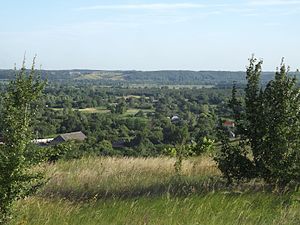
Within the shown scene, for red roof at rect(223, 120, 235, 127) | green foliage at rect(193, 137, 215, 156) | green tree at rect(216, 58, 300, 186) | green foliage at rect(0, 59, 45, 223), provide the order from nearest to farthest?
1. green foliage at rect(0, 59, 45, 223)
2. green tree at rect(216, 58, 300, 186)
3. red roof at rect(223, 120, 235, 127)
4. green foliage at rect(193, 137, 215, 156)

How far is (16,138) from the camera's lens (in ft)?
17.4

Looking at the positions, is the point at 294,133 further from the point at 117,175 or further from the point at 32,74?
the point at 32,74

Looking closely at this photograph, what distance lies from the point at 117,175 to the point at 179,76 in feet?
624

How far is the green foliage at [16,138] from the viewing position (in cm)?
524

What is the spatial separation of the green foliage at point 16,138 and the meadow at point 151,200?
1.13ft

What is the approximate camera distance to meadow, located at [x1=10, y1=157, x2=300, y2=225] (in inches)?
235

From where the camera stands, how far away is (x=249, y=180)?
8.90m

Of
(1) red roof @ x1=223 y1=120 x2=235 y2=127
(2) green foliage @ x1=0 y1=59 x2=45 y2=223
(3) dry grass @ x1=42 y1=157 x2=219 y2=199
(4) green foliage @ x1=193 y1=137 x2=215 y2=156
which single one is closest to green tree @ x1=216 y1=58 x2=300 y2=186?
A: (1) red roof @ x1=223 y1=120 x2=235 y2=127

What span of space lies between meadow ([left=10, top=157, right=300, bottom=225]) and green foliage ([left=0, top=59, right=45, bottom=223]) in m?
0.35

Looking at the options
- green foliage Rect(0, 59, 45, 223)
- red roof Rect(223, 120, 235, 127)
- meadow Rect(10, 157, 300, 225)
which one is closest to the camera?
green foliage Rect(0, 59, 45, 223)

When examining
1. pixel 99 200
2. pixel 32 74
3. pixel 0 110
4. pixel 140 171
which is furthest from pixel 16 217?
pixel 140 171

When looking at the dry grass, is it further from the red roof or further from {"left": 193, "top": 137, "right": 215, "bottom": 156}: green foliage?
{"left": 193, "top": 137, "right": 215, "bottom": 156}: green foliage

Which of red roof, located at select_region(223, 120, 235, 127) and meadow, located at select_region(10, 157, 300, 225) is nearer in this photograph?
meadow, located at select_region(10, 157, 300, 225)

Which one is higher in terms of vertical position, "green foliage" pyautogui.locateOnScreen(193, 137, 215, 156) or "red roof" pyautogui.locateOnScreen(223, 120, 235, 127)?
"red roof" pyautogui.locateOnScreen(223, 120, 235, 127)
